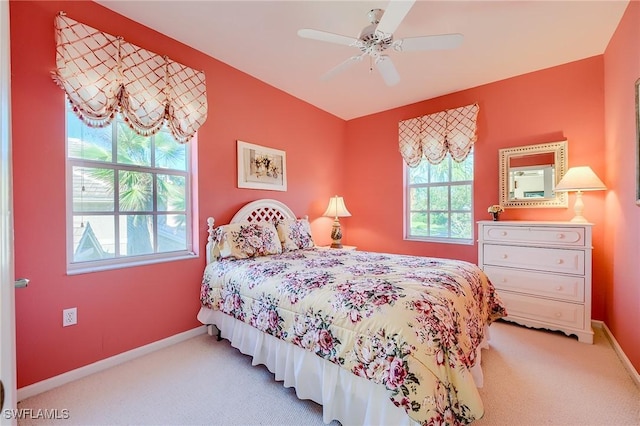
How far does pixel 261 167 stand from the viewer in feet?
11.1

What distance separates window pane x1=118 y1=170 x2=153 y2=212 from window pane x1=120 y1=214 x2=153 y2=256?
0.08 m

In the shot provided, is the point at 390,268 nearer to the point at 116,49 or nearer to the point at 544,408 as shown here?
the point at 544,408

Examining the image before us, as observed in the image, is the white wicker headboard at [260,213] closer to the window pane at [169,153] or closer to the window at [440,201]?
the window pane at [169,153]

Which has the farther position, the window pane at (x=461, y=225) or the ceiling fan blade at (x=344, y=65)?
the window pane at (x=461, y=225)

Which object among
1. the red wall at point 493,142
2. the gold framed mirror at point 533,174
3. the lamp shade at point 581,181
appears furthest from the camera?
the gold framed mirror at point 533,174

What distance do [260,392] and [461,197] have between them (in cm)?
327

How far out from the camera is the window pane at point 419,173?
411cm

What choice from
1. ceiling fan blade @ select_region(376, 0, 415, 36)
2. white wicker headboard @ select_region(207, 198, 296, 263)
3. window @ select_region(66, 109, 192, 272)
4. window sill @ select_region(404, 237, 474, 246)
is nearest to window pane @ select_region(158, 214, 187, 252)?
window @ select_region(66, 109, 192, 272)

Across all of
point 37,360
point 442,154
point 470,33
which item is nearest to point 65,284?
point 37,360

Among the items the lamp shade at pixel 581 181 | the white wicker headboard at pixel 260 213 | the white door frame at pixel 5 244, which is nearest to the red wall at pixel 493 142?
the lamp shade at pixel 581 181

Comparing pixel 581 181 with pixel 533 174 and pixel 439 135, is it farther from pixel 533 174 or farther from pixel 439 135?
pixel 439 135

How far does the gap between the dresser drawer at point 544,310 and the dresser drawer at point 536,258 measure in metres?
0.31

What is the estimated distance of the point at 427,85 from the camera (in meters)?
3.51

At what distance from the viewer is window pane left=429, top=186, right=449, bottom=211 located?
12.9 ft
